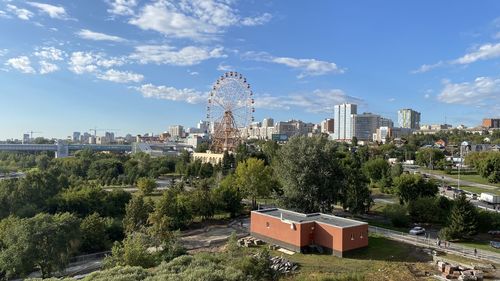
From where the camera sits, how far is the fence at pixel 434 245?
23.7 metres

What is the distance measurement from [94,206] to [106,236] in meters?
7.55

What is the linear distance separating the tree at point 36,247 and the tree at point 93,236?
4.99 meters

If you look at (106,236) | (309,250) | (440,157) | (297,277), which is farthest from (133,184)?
(440,157)

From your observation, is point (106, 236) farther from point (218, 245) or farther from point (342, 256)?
point (342, 256)

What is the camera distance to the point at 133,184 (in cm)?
6212

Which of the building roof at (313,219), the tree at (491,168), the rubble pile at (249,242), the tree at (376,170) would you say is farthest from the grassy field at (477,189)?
the rubble pile at (249,242)

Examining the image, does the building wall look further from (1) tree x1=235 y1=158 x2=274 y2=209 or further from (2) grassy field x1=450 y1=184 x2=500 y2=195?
(2) grassy field x1=450 y1=184 x2=500 y2=195

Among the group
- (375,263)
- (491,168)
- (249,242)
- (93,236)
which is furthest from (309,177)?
(491,168)

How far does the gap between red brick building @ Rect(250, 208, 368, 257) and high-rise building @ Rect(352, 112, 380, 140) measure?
150 metres

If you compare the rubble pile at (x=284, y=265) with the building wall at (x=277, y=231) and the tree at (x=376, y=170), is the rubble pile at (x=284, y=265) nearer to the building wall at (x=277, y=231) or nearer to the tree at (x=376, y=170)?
the building wall at (x=277, y=231)

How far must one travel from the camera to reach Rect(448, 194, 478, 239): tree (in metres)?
27.1

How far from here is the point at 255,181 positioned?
135 ft

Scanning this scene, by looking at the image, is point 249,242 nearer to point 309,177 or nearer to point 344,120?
point 309,177

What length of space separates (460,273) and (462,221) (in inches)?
296
